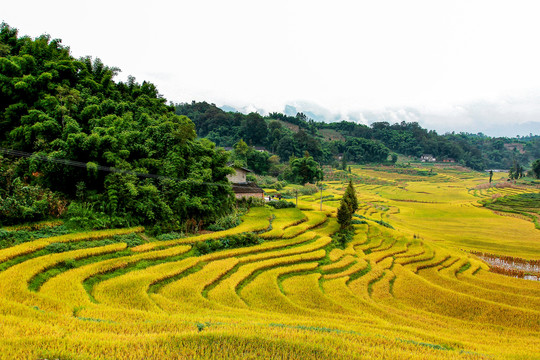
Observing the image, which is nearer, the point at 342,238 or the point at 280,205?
the point at 342,238

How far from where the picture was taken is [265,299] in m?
13.0

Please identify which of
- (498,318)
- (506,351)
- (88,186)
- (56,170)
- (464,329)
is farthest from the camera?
(88,186)

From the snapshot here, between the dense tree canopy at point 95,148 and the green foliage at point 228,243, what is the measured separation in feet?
10.5

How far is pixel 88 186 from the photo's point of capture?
18.7m

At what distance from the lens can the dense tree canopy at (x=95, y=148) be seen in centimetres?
1783

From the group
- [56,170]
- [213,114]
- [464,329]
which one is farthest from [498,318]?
[213,114]

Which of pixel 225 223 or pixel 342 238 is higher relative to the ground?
pixel 225 223

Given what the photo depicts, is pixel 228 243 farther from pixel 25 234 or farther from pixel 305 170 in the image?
pixel 305 170

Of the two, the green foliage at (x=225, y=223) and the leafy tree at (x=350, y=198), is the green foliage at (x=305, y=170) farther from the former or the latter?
the green foliage at (x=225, y=223)

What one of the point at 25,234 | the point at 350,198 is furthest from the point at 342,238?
the point at 25,234

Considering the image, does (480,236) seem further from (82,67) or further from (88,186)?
(82,67)

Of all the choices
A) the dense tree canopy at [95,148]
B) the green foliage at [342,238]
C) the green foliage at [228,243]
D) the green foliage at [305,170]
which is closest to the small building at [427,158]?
the green foliage at [305,170]

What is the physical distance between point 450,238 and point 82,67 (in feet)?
125

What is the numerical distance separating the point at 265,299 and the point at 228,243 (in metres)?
6.99
